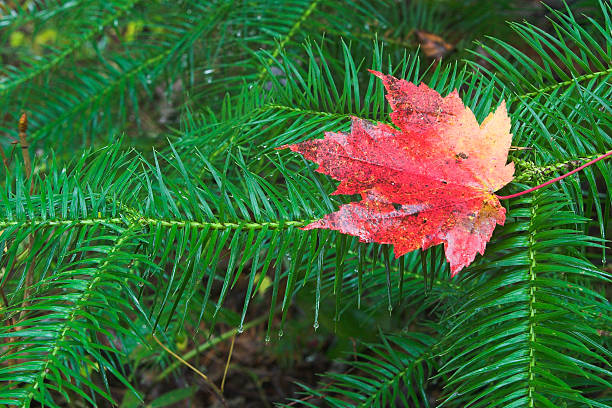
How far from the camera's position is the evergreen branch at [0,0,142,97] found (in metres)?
1.28

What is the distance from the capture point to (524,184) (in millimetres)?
575

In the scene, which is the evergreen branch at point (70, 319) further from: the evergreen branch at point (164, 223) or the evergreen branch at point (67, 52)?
the evergreen branch at point (67, 52)

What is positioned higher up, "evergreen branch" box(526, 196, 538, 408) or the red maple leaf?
the red maple leaf

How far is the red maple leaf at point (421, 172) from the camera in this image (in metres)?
0.53

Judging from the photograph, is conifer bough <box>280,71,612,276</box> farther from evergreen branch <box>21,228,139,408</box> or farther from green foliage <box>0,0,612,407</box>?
evergreen branch <box>21,228,139,408</box>

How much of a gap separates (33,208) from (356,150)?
1.21 feet

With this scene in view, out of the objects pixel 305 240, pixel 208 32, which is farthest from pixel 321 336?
pixel 305 240

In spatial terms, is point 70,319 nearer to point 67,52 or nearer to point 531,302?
point 531,302

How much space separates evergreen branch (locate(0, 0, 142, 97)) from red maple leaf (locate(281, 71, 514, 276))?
962mm

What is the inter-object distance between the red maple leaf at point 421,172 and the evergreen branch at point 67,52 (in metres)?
0.96

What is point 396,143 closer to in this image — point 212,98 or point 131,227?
point 131,227

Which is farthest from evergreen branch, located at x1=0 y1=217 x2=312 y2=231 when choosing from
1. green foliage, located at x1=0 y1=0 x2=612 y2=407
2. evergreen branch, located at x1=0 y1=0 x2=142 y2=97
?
evergreen branch, located at x1=0 y1=0 x2=142 y2=97

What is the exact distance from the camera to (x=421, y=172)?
1.85 feet

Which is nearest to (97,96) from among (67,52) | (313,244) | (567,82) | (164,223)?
(67,52)
